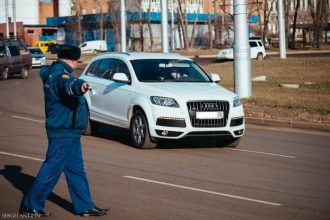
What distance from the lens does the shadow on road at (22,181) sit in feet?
26.7

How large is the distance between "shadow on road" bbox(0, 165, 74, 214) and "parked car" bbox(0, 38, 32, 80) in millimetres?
28440

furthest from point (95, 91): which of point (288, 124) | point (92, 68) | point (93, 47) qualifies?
point (93, 47)

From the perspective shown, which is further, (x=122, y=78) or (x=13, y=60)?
(x=13, y=60)

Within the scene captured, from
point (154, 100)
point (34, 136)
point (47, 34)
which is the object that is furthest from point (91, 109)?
point (47, 34)

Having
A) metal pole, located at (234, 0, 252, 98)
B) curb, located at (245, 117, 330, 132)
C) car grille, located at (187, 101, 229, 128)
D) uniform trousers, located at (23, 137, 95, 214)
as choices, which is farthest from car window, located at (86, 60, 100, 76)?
uniform trousers, located at (23, 137, 95, 214)

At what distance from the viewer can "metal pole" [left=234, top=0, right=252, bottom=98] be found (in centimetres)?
2105

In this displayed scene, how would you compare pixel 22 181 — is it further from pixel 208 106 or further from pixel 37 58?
pixel 37 58

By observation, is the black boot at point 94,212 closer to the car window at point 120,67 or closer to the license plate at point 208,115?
the license plate at point 208,115

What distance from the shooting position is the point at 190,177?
9938 mm

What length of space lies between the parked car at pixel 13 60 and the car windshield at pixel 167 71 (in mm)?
25536

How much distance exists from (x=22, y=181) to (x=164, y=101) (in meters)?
3.68

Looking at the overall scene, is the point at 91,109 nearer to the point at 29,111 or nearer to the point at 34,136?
the point at 34,136

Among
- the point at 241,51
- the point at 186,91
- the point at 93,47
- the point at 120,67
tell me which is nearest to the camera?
the point at 186,91

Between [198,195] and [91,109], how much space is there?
6443mm
